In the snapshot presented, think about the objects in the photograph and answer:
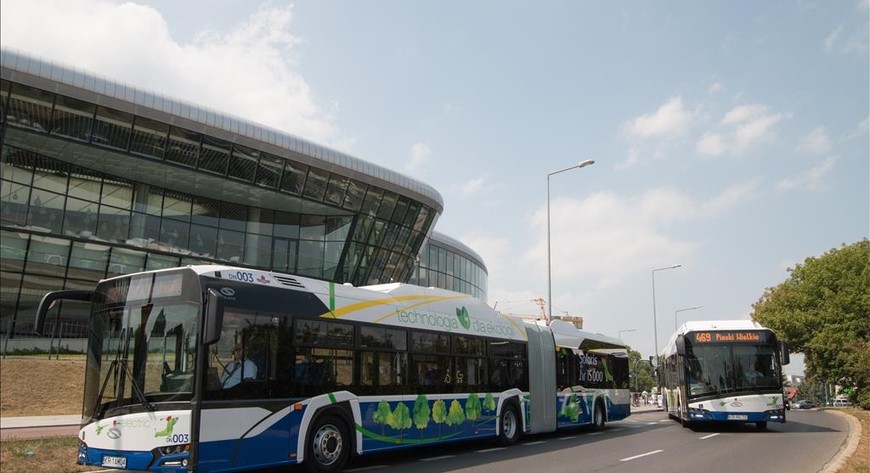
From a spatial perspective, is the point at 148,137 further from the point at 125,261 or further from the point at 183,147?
the point at 125,261

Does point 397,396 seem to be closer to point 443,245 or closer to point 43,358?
point 43,358

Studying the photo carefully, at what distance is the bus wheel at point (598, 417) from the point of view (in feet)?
69.1

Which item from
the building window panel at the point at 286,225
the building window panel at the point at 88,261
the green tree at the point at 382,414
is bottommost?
the green tree at the point at 382,414

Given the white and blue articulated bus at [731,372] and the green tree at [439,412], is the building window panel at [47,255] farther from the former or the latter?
the white and blue articulated bus at [731,372]

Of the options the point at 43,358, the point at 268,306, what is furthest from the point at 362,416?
the point at 43,358

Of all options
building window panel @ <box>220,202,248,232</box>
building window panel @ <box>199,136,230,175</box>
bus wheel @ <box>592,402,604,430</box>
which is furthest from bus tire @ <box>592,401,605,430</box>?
building window panel @ <box>220,202,248,232</box>

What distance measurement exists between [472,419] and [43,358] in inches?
A: 749

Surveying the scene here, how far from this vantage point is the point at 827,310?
5081 cm

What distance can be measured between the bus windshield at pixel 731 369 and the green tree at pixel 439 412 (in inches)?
362

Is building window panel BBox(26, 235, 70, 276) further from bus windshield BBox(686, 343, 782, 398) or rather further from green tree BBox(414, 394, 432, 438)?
bus windshield BBox(686, 343, 782, 398)

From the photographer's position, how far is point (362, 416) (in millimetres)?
11656

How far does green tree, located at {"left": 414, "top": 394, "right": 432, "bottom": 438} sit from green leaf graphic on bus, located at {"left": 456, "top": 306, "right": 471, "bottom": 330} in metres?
2.27

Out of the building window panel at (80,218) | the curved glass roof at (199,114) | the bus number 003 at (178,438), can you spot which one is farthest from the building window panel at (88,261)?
the bus number 003 at (178,438)

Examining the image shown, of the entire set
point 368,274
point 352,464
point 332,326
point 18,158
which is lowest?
point 352,464
